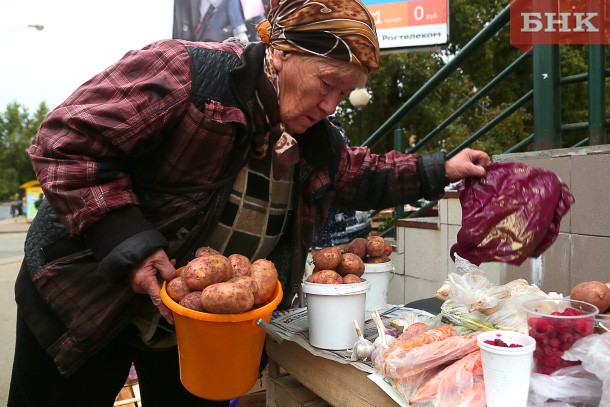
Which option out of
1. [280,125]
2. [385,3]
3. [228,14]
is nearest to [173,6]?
[228,14]

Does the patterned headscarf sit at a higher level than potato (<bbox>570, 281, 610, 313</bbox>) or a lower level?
higher

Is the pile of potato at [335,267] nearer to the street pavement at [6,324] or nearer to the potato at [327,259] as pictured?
the potato at [327,259]

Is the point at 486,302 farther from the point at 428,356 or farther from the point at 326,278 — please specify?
the point at 326,278

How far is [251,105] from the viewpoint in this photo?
157cm

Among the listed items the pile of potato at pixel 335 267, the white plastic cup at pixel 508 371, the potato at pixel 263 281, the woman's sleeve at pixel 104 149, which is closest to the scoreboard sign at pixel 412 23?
the pile of potato at pixel 335 267

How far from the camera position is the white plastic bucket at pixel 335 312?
1.59 m

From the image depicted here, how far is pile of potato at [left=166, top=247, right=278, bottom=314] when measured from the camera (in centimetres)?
121

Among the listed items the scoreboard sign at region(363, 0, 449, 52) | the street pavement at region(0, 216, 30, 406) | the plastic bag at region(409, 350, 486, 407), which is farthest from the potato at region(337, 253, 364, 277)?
the scoreboard sign at region(363, 0, 449, 52)

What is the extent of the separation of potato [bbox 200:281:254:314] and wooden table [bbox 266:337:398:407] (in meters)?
0.46

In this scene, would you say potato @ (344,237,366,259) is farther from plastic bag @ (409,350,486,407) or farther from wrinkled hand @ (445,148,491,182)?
plastic bag @ (409,350,486,407)

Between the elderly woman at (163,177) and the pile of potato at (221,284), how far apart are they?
10cm

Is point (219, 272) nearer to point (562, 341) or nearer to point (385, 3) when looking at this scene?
point (562, 341)

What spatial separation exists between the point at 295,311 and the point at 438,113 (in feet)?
37.9

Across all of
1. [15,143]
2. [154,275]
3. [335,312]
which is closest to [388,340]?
[335,312]
